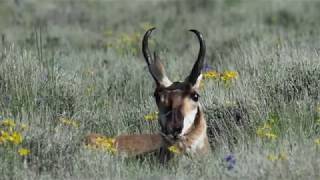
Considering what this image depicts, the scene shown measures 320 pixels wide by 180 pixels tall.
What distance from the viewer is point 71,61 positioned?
45.1 feet

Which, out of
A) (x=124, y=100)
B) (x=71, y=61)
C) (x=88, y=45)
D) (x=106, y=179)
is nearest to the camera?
(x=106, y=179)

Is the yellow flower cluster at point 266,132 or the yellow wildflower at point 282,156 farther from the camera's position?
the yellow flower cluster at point 266,132

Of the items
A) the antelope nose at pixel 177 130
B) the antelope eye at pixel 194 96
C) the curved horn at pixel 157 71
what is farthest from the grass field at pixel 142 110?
the curved horn at pixel 157 71

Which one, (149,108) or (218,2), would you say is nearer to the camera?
(149,108)

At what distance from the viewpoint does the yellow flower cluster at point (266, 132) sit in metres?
8.05

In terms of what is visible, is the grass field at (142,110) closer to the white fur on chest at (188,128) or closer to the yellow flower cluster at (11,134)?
the yellow flower cluster at (11,134)

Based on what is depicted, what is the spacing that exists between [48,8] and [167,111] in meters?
16.7

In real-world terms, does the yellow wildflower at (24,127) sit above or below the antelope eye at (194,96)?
below

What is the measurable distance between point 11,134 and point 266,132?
247 cm

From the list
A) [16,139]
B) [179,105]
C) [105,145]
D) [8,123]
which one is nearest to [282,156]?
[179,105]

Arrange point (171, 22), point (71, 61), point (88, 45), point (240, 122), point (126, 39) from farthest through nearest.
A: point (171, 22)
point (88, 45)
point (126, 39)
point (71, 61)
point (240, 122)

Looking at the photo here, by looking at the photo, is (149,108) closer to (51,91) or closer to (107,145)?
(51,91)

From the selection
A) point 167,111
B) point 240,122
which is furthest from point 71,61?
point 167,111

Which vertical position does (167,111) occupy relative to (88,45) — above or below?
above
